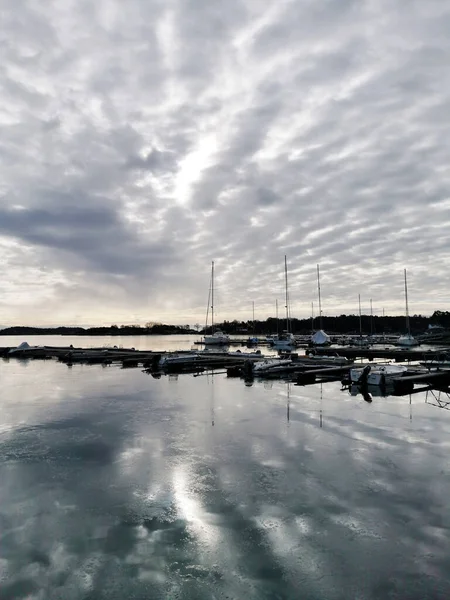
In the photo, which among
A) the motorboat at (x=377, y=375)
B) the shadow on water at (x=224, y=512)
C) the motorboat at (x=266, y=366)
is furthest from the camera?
the motorboat at (x=266, y=366)

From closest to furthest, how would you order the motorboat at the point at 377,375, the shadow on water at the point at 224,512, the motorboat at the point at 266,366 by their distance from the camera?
the shadow on water at the point at 224,512
the motorboat at the point at 377,375
the motorboat at the point at 266,366

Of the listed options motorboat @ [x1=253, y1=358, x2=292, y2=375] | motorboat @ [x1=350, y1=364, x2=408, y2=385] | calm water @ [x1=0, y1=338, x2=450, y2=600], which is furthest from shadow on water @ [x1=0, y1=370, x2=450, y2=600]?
motorboat @ [x1=253, y1=358, x2=292, y2=375]

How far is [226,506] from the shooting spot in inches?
451

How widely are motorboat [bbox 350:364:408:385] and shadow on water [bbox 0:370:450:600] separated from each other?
46.0 feet

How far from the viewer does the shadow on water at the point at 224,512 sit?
8.21m

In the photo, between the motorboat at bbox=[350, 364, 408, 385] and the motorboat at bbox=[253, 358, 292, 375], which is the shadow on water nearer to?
the motorboat at bbox=[350, 364, 408, 385]

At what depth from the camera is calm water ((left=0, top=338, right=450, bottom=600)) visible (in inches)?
324

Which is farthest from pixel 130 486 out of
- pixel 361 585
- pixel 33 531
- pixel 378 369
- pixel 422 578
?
pixel 378 369

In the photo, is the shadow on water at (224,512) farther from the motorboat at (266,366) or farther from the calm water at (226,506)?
the motorboat at (266,366)

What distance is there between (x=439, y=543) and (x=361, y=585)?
2770mm

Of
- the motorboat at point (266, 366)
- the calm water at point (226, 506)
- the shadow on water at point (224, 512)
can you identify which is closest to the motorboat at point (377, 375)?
the motorboat at point (266, 366)

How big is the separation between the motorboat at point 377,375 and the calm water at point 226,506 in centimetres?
1067

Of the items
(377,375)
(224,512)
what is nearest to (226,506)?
(224,512)

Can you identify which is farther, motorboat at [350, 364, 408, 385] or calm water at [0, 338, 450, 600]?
motorboat at [350, 364, 408, 385]
